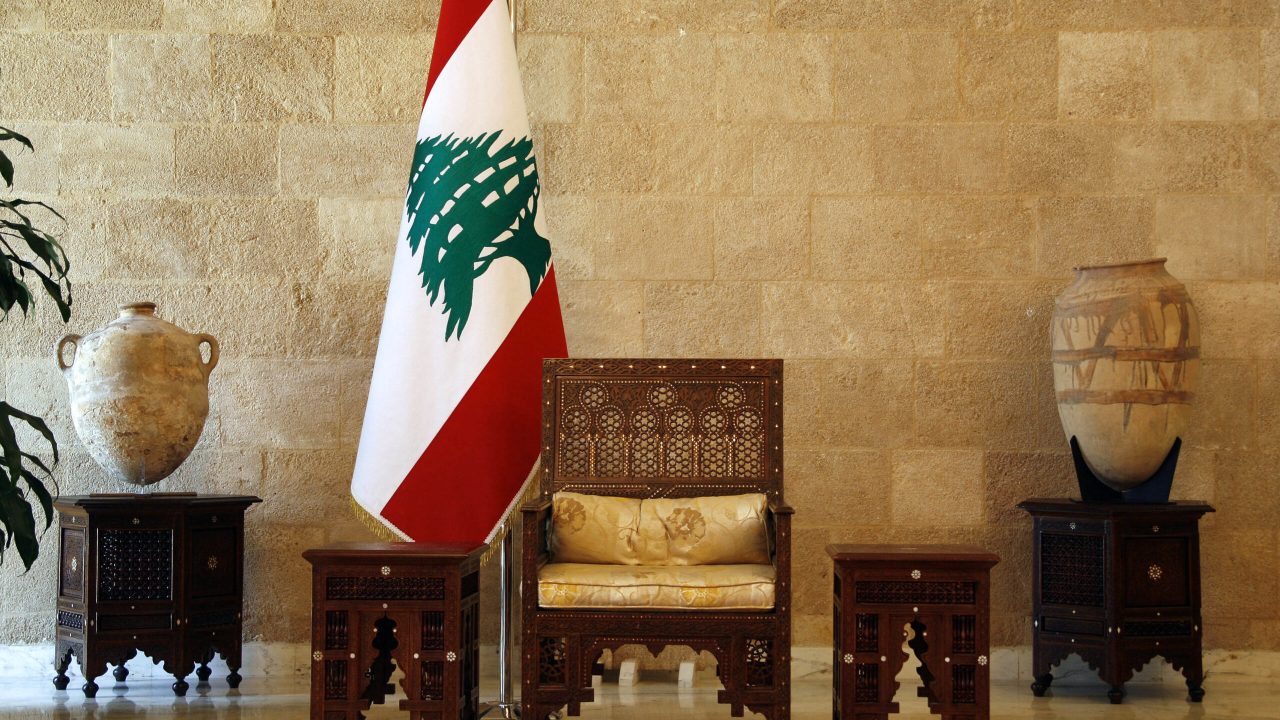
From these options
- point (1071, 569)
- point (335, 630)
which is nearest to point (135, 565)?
point (335, 630)

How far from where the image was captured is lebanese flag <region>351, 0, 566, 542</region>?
12.5 feet

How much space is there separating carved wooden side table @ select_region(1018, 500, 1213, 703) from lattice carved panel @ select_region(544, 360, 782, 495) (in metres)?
1.20

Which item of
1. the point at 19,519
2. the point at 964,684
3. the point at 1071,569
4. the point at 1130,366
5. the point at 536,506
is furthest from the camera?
the point at 1071,569

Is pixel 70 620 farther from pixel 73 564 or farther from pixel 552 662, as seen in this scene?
pixel 552 662

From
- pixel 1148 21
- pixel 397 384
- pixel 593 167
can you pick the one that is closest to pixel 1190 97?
pixel 1148 21

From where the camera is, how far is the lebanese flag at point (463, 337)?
3805mm

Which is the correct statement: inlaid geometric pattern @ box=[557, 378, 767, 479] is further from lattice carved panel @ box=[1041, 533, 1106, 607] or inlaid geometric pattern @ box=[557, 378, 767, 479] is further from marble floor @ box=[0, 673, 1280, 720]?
lattice carved panel @ box=[1041, 533, 1106, 607]

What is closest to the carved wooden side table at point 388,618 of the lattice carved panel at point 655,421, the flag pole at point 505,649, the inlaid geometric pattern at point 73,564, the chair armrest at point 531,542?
the chair armrest at point 531,542

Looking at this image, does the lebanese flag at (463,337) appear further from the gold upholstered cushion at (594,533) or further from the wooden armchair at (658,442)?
the gold upholstered cushion at (594,533)

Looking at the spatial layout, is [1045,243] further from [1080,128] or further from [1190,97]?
[1190,97]

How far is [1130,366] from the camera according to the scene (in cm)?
400

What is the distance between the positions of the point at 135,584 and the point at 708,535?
200 centimetres

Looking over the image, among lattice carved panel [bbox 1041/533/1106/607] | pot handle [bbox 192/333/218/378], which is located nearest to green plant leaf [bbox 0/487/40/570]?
pot handle [bbox 192/333/218/378]

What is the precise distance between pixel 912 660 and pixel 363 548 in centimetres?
236
